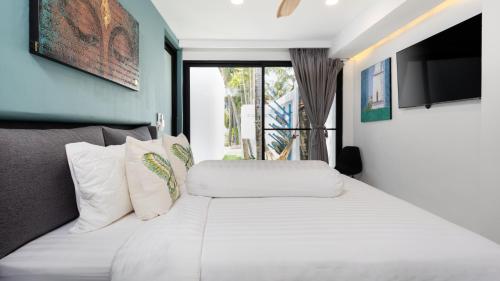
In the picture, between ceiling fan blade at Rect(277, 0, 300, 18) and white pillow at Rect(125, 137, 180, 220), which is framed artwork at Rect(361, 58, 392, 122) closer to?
ceiling fan blade at Rect(277, 0, 300, 18)

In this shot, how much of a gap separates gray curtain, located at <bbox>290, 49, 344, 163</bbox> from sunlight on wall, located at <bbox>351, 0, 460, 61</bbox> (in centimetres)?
43

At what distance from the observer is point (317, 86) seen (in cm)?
438

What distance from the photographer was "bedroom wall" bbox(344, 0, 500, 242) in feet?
5.80

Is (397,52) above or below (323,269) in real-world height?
above

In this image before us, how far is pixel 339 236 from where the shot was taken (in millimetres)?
937

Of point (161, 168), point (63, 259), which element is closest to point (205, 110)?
point (161, 168)

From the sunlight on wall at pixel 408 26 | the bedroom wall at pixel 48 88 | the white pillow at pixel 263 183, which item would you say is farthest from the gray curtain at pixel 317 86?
the white pillow at pixel 263 183

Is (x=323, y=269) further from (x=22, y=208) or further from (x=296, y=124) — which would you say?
(x=296, y=124)

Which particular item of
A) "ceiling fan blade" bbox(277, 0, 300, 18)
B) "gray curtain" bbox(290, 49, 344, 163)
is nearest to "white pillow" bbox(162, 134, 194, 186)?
"ceiling fan blade" bbox(277, 0, 300, 18)

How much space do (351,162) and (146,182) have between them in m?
3.36

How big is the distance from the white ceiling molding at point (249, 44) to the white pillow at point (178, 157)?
241cm

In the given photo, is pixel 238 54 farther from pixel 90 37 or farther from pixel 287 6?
pixel 90 37

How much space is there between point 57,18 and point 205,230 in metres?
1.19

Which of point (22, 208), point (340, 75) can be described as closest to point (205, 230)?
point (22, 208)
